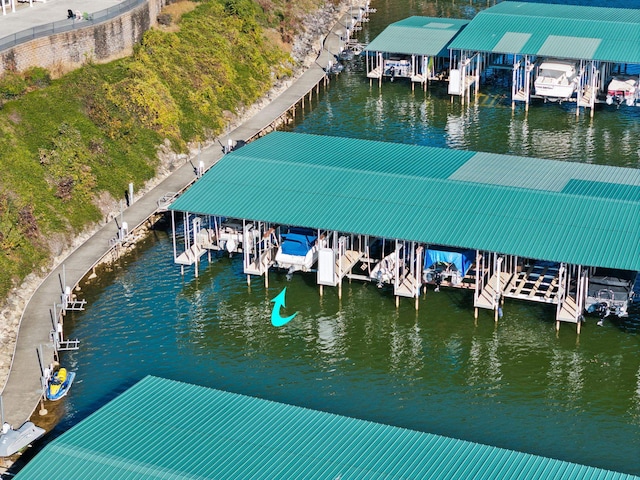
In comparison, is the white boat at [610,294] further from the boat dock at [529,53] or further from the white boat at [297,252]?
the boat dock at [529,53]

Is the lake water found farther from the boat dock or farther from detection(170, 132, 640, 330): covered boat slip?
the boat dock

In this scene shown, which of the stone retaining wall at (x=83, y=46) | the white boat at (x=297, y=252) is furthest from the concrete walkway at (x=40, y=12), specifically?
the white boat at (x=297, y=252)

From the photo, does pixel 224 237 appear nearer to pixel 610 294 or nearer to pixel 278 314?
pixel 278 314

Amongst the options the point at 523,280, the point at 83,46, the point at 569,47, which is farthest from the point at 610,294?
the point at 83,46

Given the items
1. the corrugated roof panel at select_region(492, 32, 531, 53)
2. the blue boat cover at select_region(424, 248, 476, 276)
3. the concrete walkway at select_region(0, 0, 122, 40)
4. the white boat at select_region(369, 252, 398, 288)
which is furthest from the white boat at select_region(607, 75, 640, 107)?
the concrete walkway at select_region(0, 0, 122, 40)

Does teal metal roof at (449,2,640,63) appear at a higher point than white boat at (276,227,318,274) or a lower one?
higher

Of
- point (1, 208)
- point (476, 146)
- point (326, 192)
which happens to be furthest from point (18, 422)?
point (476, 146)

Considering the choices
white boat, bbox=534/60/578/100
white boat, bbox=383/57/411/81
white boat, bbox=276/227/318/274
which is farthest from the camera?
white boat, bbox=383/57/411/81
